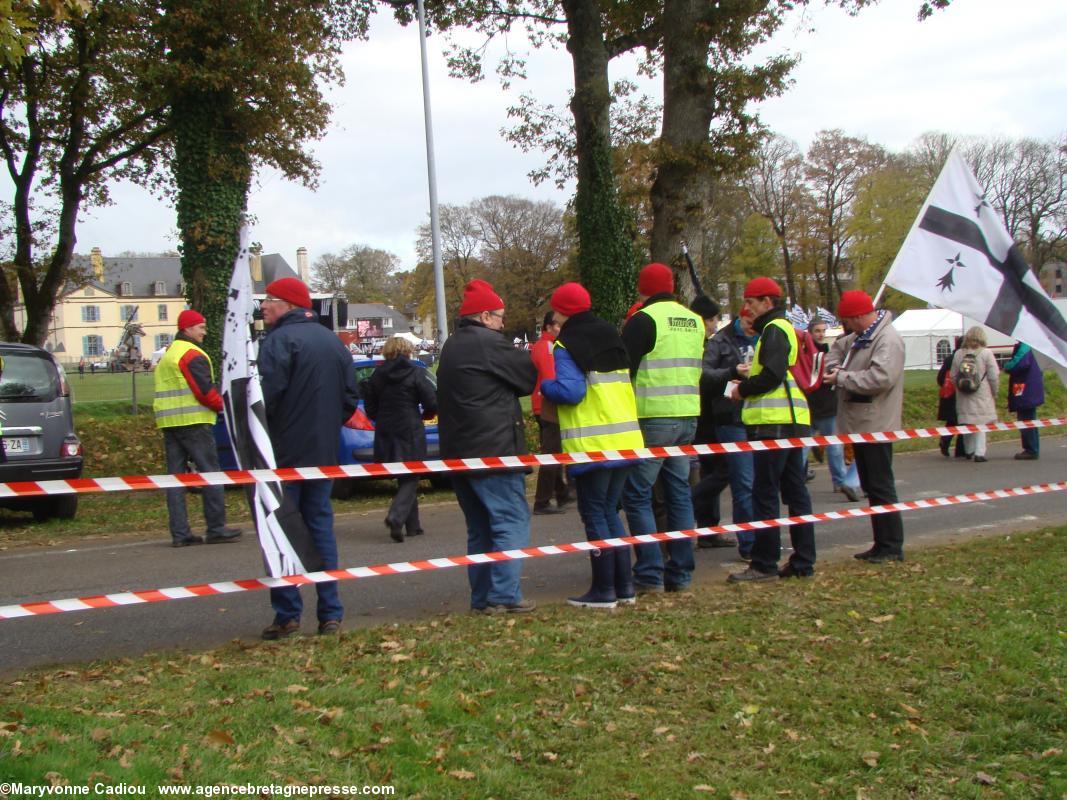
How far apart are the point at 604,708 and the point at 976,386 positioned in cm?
1170

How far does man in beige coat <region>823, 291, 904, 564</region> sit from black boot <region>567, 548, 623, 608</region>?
7.81 ft

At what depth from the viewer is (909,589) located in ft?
22.6

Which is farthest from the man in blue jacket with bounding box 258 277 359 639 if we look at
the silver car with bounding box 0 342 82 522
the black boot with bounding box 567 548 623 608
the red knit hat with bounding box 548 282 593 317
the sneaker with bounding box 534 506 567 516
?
the silver car with bounding box 0 342 82 522

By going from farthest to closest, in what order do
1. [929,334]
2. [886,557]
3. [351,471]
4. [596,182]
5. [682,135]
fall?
[929,334]
[596,182]
[682,135]
[886,557]
[351,471]

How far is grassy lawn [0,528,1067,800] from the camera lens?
4.03 m

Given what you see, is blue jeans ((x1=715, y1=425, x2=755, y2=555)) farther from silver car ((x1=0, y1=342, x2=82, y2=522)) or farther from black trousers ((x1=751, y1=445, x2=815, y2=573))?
silver car ((x1=0, y1=342, x2=82, y2=522))

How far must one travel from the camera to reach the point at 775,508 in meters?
7.51

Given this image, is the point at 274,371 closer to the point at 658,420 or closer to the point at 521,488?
the point at 521,488

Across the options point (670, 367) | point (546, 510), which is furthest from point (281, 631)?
point (546, 510)

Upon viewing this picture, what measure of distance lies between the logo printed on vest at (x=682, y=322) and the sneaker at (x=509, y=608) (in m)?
2.04

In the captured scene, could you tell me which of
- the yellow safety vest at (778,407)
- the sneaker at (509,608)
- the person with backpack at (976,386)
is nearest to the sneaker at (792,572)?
the yellow safety vest at (778,407)

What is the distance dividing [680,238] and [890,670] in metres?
11.8

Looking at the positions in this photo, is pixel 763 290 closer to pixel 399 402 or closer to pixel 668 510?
pixel 668 510

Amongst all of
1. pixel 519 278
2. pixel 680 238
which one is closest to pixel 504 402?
pixel 680 238
